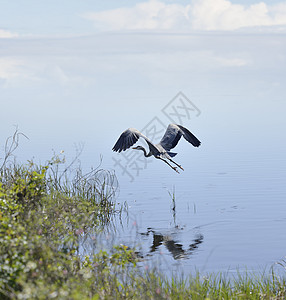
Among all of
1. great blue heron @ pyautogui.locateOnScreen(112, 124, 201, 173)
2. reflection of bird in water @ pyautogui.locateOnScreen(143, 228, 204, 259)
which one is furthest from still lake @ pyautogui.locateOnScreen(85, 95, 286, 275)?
great blue heron @ pyautogui.locateOnScreen(112, 124, 201, 173)

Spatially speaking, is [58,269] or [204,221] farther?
[204,221]

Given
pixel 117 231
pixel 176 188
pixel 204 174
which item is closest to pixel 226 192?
pixel 176 188

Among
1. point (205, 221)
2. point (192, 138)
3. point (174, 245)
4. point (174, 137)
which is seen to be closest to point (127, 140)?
point (174, 137)

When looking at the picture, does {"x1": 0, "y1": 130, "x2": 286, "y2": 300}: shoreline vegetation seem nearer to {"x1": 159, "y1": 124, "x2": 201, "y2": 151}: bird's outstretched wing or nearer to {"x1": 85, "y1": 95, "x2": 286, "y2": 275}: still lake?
{"x1": 85, "y1": 95, "x2": 286, "y2": 275}: still lake

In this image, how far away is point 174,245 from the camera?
14.6m

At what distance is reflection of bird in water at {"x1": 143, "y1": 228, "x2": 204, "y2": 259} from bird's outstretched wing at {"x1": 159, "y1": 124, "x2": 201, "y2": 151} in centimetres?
268

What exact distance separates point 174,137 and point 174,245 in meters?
3.00

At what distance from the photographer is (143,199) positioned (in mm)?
23609

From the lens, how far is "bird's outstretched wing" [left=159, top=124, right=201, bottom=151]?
1444cm

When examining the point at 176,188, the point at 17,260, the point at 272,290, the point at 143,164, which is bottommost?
the point at 272,290

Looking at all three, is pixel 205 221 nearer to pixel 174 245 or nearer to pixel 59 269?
pixel 174 245

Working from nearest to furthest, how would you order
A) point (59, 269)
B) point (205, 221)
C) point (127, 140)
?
point (59, 269) < point (127, 140) < point (205, 221)

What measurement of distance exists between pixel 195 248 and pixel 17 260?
8624mm

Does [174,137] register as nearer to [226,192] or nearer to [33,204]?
[33,204]
